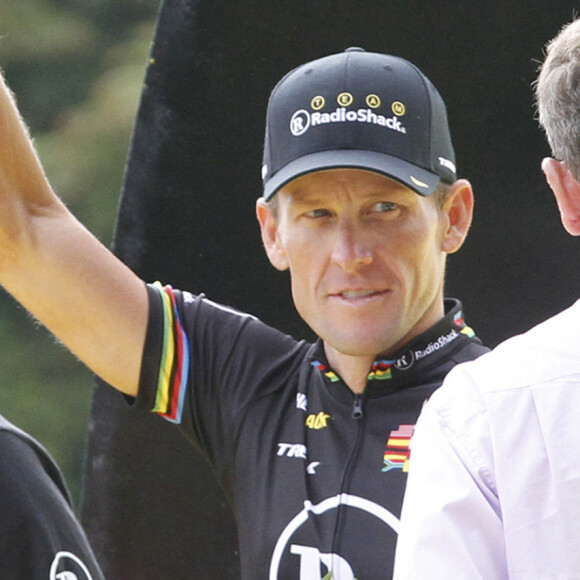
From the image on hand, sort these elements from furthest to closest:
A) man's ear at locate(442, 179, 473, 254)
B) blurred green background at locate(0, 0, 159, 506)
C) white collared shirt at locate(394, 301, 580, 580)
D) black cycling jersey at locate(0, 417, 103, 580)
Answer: blurred green background at locate(0, 0, 159, 506), man's ear at locate(442, 179, 473, 254), black cycling jersey at locate(0, 417, 103, 580), white collared shirt at locate(394, 301, 580, 580)

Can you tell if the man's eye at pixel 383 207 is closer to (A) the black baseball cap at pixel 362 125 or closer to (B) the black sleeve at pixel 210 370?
(A) the black baseball cap at pixel 362 125

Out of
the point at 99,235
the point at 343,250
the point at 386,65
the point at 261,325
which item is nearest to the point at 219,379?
the point at 261,325

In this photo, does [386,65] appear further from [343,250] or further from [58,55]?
[58,55]

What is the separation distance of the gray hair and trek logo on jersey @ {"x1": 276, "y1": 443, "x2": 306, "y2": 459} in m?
0.72

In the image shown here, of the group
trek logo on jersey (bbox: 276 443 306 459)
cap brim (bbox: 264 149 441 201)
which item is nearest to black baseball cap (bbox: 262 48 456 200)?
cap brim (bbox: 264 149 441 201)

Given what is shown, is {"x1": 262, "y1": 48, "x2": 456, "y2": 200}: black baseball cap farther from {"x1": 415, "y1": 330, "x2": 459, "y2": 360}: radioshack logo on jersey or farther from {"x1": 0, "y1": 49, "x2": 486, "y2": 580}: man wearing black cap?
{"x1": 415, "y1": 330, "x2": 459, "y2": 360}: radioshack logo on jersey

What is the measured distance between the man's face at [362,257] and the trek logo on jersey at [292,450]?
0.52 feet

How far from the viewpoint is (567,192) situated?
1210 millimetres

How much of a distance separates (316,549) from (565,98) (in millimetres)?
770

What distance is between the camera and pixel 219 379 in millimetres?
1953

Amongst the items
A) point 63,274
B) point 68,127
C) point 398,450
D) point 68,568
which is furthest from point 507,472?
point 68,127

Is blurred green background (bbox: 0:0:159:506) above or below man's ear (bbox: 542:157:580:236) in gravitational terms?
above

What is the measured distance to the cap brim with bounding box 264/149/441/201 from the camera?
177cm

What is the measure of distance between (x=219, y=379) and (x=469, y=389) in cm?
83
